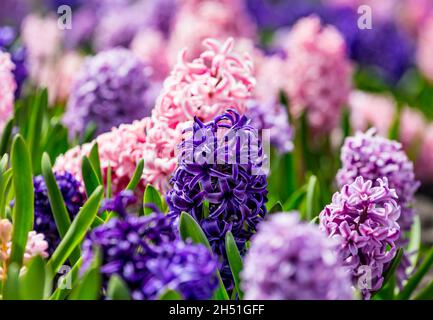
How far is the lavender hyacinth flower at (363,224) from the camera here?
179 centimetres

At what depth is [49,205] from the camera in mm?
2148

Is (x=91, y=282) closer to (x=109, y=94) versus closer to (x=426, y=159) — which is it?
(x=109, y=94)

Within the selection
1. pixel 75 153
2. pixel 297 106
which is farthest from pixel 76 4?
pixel 75 153

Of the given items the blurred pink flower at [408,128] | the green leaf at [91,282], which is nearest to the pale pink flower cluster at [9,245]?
the green leaf at [91,282]

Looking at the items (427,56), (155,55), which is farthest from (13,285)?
(427,56)

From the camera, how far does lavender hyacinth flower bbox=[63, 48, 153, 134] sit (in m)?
3.13

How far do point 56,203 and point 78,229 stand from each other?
193mm

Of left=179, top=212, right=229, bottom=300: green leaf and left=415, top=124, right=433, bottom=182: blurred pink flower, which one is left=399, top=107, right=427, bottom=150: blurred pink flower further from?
left=179, top=212, right=229, bottom=300: green leaf

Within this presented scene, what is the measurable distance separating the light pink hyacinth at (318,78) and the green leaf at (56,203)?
1.98 m

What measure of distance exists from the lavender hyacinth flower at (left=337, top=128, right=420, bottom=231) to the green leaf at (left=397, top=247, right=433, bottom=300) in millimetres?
156

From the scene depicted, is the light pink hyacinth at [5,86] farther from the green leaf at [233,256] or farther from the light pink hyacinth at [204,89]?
the green leaf at [233,256]
